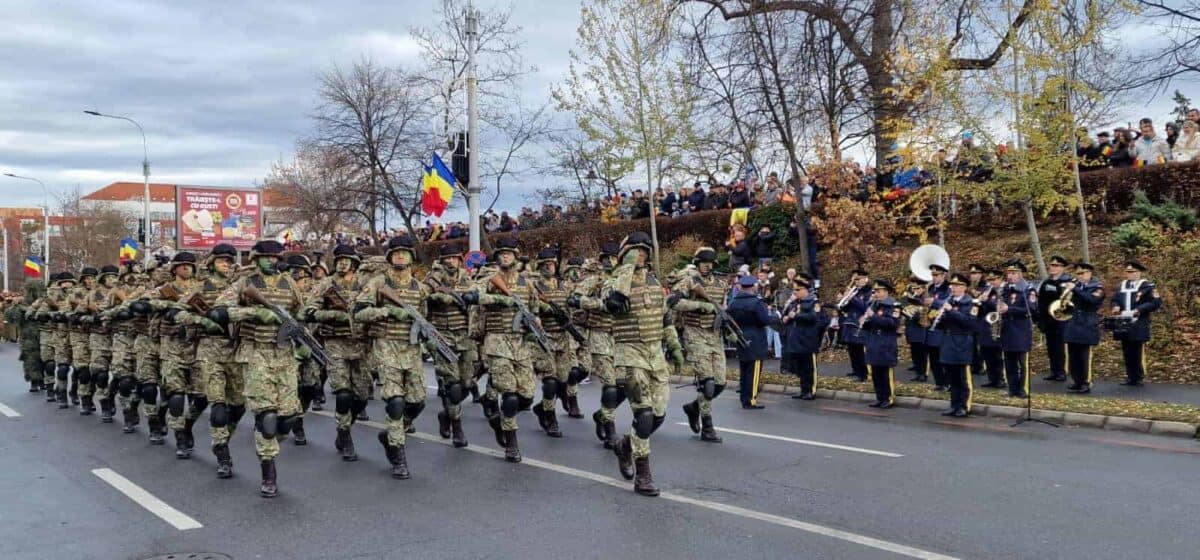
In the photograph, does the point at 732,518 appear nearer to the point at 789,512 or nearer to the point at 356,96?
the point at 789,512

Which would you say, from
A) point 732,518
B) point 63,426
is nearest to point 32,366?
point 63,426

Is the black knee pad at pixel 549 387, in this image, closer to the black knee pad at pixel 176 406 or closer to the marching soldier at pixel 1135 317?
the black knee pad at pixel 176 406

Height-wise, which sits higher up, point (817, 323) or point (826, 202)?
point (826, 202)

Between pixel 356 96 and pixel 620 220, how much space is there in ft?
47.3

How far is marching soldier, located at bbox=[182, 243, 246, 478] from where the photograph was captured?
8.53 meters

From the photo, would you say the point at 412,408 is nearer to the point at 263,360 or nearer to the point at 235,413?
the point at 263,360

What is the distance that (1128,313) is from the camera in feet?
42.0

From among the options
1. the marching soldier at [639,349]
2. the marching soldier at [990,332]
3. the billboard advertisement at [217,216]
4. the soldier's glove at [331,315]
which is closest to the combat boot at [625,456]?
the marching soldier at [639,349]

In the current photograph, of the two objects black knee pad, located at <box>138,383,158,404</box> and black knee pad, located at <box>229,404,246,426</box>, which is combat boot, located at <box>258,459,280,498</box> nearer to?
black knee pad, located at <box>229,404,246,426</box>

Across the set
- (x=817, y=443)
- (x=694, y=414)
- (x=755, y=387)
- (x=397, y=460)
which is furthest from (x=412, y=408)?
(x=755, y=387)

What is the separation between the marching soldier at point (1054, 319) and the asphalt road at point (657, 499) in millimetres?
3702

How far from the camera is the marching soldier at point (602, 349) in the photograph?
334 inches

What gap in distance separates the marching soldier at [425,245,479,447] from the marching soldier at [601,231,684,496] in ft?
8.25

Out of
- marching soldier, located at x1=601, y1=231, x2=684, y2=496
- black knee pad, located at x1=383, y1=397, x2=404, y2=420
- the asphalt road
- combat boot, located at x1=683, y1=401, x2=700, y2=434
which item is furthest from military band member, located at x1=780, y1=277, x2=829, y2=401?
black knee pad, located at x1=383, y1=397, x2=404, y2=420
